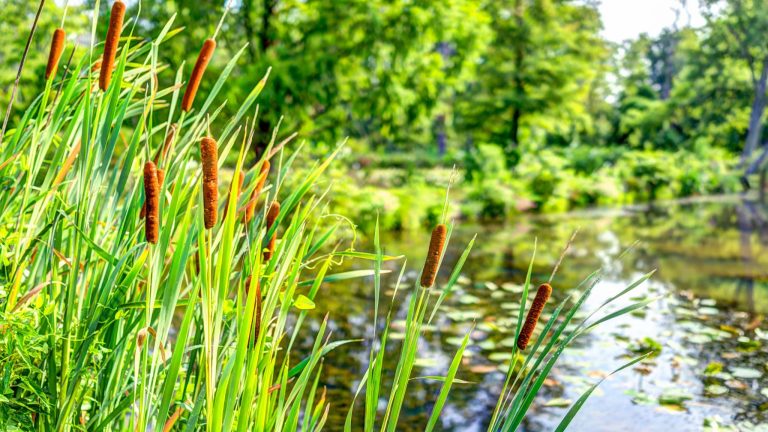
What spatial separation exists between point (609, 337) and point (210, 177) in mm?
4606

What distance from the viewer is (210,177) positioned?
2.97 ft

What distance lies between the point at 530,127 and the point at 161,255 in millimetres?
19395

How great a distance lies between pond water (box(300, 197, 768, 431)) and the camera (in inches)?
137

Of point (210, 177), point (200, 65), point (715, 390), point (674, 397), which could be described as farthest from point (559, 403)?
point (210, 177)

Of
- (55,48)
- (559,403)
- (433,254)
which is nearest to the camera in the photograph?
(433,254)

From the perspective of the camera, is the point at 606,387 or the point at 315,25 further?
the point at 315,25

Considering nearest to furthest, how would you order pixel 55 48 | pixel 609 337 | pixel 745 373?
pixel 55 48 → pixel 745 373 → pixel 609 337

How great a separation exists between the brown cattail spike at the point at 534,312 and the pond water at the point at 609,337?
1.25ft

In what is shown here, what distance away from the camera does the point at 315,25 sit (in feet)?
27.7

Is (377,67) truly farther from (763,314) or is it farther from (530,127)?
(530,127)

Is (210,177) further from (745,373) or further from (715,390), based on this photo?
(745,373)

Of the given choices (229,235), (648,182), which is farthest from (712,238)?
(229,235)

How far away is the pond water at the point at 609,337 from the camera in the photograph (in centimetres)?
348

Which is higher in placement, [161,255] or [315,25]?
[315,25]
